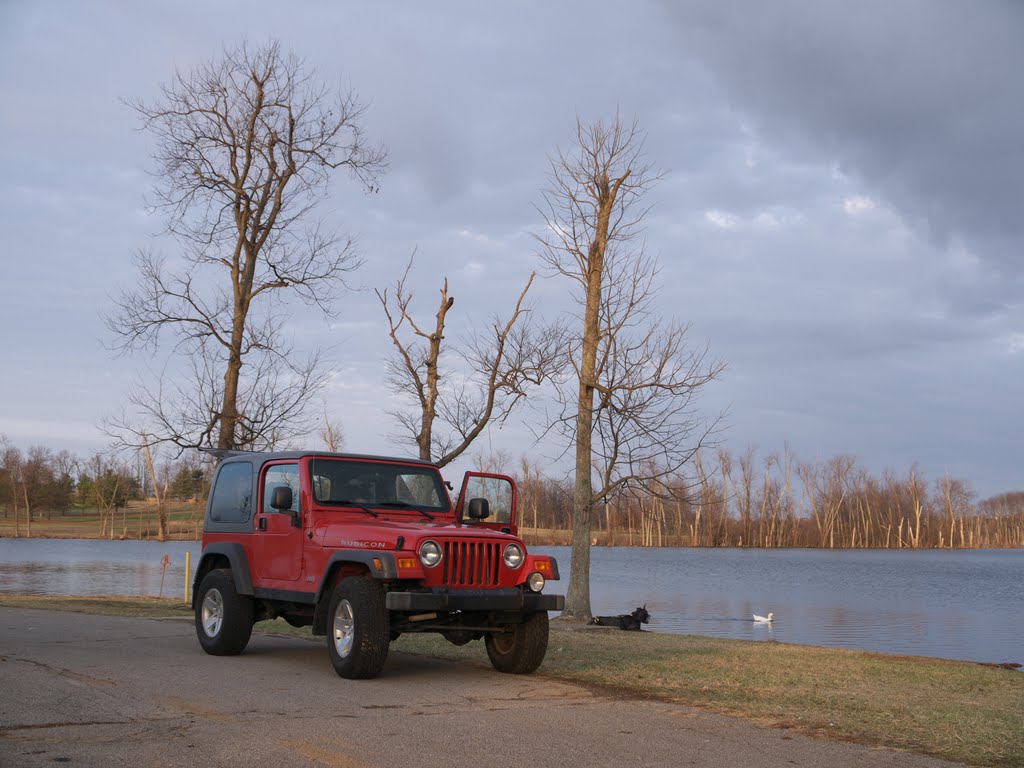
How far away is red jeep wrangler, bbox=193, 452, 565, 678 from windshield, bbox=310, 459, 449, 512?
1cm

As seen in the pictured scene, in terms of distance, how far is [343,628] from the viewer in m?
8.76

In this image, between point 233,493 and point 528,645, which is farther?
point 233,493

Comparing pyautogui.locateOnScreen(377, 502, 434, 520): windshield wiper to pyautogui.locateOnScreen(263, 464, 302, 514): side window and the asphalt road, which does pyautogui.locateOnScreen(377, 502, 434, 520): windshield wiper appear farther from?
the asphalt road

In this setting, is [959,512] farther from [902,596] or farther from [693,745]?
[693,745]

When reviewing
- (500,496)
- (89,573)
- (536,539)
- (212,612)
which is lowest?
(89,573)

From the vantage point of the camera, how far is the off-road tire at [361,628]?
8359mm

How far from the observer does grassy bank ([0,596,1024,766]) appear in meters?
6.66

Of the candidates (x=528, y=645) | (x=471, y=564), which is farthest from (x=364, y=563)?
(x=528, y=645)

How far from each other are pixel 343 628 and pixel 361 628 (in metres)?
0.46

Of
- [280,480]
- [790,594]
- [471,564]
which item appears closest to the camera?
[471,564]

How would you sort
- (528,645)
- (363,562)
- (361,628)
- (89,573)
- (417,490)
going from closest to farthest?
(361,628) → (363,562) → (528,645) → (417,490) → (89,573)

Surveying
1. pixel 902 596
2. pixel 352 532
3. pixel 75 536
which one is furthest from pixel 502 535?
pixel 75 536

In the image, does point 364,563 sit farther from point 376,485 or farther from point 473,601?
point 376,485

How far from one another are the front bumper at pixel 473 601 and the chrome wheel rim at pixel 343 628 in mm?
516
